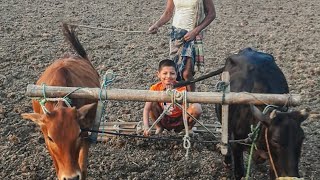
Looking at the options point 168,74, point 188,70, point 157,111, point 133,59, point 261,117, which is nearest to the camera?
point 261,117

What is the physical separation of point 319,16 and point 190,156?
8.24 m

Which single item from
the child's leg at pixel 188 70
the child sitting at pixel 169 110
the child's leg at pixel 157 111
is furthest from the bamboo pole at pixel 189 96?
the child's leg at pixel 188 70

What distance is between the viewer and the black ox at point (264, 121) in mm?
3701

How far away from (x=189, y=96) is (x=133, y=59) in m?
5.41

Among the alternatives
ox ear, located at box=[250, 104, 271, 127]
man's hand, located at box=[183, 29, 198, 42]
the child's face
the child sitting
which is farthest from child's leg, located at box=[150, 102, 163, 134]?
ox ear, located at box=[250, 104, 271, 127]

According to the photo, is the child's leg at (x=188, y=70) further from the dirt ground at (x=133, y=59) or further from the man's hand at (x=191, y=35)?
the dirt ground at (x=133, y=59)

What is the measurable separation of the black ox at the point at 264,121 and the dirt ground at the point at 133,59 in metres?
0.73

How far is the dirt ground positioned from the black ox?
0.73m

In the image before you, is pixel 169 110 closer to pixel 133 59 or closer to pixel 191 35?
pixel 191 35

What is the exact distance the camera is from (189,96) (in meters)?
3.88

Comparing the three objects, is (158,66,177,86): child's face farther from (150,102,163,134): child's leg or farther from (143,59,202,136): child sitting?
(150,102,163,134): child's leg

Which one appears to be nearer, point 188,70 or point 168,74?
point 168,74

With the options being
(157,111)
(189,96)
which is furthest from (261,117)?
(157,111)

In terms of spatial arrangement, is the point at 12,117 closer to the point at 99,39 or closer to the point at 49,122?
the point at 49,122
